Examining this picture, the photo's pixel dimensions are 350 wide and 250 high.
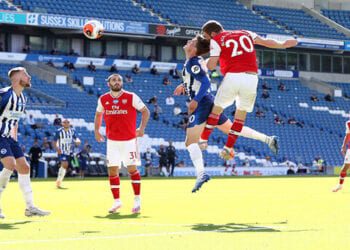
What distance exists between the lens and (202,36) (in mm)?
14281

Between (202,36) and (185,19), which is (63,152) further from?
(185,19)

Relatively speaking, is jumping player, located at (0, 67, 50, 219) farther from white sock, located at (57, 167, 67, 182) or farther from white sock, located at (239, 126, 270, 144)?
white sock, located at (57, 167, 67, 182)

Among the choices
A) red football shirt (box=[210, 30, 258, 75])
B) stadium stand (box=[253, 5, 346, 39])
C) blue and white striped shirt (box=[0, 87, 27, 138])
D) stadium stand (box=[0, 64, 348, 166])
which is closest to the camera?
blue and white striped shirt (box=[0, 87, 27, 138])

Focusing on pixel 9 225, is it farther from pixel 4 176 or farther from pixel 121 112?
pixel 121 112

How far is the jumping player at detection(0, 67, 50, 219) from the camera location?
13.2 m

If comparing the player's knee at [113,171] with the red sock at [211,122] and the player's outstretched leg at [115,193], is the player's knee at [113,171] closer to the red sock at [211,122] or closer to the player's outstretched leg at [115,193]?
the player's outstretched leg at [115,193]

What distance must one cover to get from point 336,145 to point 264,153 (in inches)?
284

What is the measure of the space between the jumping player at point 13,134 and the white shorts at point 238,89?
326cm

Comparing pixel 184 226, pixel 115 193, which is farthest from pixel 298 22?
pixel 184 226

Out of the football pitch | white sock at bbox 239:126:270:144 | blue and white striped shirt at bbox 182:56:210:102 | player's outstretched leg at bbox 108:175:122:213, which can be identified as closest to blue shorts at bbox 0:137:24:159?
the football pitch

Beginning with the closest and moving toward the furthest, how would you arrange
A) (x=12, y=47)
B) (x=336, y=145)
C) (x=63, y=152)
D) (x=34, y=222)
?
(x=34, y=222), (x=63, y=152), (x=12, y=47), (x=336, y=145)

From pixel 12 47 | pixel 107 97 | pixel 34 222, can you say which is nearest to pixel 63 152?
pixel 107 97

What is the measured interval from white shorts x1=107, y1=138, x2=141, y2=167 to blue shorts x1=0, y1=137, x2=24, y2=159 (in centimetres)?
206

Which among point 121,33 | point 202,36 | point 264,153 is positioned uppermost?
point 121,33
